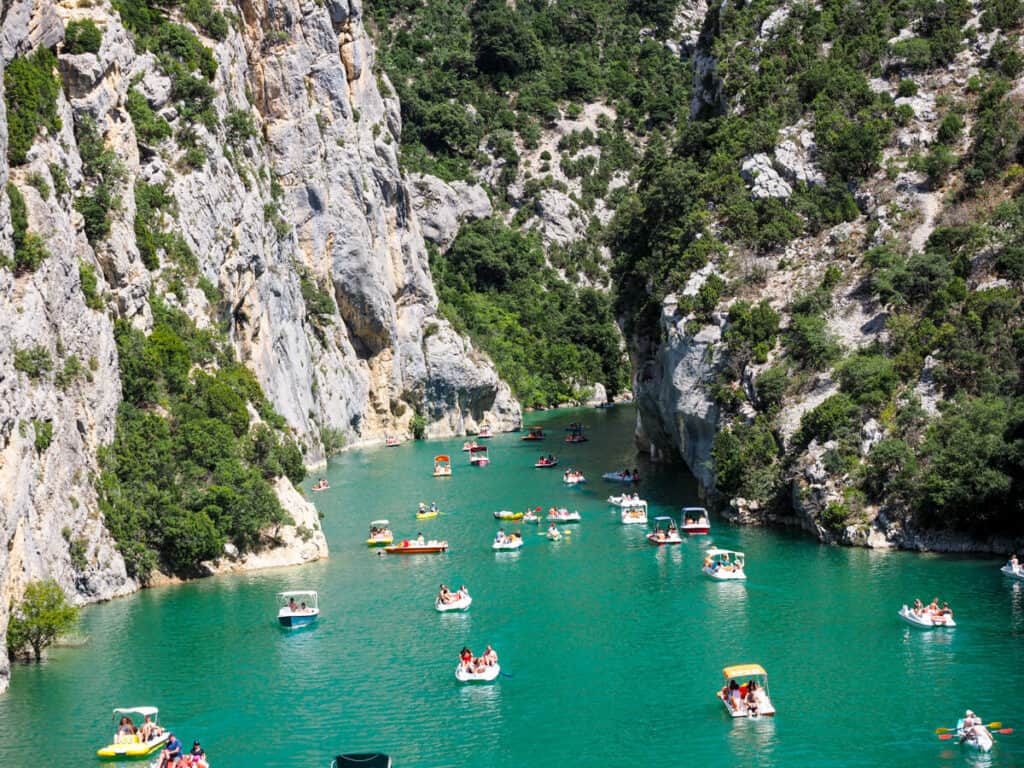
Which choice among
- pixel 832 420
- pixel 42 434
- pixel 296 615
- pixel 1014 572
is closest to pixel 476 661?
pixel 296 615

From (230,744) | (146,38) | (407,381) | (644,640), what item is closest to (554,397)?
(407,381)

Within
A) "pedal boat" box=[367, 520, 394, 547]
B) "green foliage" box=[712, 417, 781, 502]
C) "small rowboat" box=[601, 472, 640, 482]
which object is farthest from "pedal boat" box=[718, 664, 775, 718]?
"small rowboat" box=[601, 472, 640, 482]

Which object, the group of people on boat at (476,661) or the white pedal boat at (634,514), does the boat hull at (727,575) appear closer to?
the white pedal boat at (634,514)

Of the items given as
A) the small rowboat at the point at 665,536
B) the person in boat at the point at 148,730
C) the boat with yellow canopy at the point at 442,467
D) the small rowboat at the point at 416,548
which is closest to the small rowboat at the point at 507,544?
the small rowboat at the point at 416,548

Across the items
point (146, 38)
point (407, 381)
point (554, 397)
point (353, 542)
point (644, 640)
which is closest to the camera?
point (644, 640)

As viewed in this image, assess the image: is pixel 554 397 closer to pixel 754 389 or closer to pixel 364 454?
pixel 364 454

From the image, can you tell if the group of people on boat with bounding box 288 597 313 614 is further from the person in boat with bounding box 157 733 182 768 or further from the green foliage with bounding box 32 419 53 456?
the person in boat with bounding box 157 733 182 768

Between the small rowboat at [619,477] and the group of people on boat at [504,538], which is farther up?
the small rowboat at [619,477]
